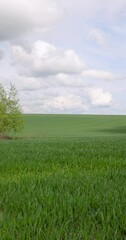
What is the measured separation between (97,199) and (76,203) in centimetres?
37

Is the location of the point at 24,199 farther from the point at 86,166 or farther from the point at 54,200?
the point at 86,166

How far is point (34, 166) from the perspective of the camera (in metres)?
9.62

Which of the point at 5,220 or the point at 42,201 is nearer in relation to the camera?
the point at 5,220

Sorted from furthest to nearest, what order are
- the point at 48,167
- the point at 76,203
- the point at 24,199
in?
the point at 48,167
the point at 24,199
the point at 76,203

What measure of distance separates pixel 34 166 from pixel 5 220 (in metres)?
5.84

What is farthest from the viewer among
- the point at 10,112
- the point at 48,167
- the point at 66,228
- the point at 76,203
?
the point at 10,112

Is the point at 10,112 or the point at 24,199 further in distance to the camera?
the point at 10,112

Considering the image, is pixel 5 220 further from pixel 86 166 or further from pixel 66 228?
pixel 86 166

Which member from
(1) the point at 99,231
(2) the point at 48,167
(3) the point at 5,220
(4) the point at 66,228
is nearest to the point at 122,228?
(1) the point at 99,231

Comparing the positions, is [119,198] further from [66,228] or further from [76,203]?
[66,228]

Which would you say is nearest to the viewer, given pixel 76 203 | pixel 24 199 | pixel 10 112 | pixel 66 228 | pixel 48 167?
pixel 66 228

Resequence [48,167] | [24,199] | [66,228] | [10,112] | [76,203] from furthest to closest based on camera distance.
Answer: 1. [10,112]
2. [48,167]
3. [24,199]
4. [76,203]
5. [66,228]

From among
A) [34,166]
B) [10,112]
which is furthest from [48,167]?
[10,112]

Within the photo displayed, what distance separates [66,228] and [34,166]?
20.0ft
